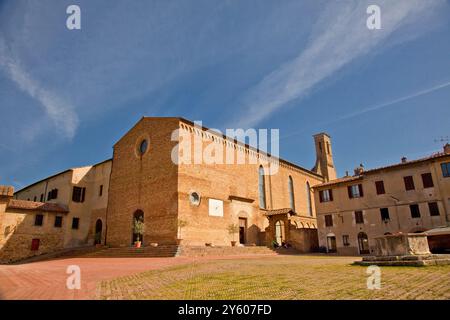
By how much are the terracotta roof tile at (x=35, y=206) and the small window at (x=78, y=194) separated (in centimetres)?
135

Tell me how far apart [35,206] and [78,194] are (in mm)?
4347

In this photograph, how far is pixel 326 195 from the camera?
28844 mm

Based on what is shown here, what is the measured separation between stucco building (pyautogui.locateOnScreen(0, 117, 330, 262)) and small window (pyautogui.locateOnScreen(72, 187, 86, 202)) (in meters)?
0.07

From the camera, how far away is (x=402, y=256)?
9906 millimetres

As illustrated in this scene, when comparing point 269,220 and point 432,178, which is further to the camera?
point 269,220

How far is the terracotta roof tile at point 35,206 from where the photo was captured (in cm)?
2601

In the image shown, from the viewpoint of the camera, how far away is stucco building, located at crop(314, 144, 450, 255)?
2225cm

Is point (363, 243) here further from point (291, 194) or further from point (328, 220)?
point (291, 194)

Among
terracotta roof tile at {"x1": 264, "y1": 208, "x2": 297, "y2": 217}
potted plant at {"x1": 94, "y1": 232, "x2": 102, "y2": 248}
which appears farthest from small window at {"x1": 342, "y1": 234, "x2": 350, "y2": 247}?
potted plant at {"x1": 94, "y1": 232, "x2": 102, "y2": 248}

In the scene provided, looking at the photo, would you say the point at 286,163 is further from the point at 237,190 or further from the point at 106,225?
the point at 106,225

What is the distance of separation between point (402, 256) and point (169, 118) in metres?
21.3

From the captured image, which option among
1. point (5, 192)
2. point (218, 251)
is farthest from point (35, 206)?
point (218, 251)

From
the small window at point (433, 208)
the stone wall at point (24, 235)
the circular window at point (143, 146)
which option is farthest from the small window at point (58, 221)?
the small window at point (433, 208)
